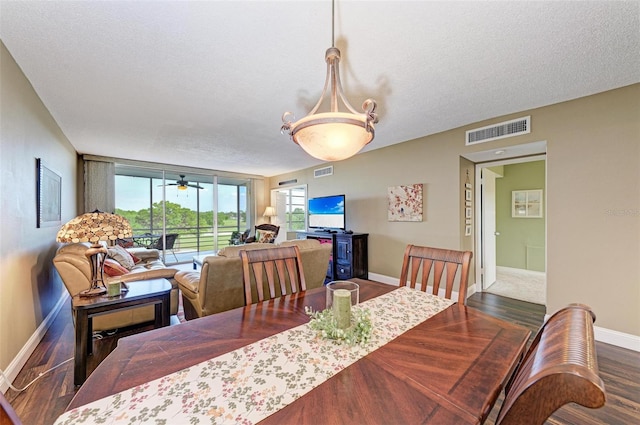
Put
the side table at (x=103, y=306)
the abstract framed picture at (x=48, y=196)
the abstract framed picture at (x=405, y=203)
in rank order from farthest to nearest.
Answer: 1. the abstract framed picture at (x=405, y=203)
2. the abstract framed picture at (x=48, y=196)
3. the side table at (x=103, y=306)

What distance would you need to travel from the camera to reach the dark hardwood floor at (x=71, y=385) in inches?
61.0

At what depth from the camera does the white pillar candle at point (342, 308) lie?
1085mm

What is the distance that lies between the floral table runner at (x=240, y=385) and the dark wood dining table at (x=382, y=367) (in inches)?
1.3

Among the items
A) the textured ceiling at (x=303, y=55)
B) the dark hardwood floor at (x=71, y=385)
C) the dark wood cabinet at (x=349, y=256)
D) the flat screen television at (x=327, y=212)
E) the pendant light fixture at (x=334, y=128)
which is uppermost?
the textured ceiling at (x=303, y=55)

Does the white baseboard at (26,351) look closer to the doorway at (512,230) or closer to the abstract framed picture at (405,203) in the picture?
the abstract framed picture at (405,203)

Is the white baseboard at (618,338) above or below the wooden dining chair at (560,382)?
below

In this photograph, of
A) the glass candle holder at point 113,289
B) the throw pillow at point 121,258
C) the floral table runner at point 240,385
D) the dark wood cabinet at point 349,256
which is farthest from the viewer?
the dark wood cabinet at point 349,256

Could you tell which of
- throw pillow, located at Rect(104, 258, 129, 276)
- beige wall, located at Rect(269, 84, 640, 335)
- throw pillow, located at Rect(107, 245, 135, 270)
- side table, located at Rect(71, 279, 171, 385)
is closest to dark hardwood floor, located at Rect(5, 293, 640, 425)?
side table, located at Rect(71, 279, 171, 385)

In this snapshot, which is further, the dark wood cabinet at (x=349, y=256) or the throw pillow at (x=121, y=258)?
the dark wood cabinet at (x=349, y=256)

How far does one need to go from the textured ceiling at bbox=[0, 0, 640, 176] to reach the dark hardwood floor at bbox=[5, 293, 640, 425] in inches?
95.0

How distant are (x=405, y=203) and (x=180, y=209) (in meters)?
5.40

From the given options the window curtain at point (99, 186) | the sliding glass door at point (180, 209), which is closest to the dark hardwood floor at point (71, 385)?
the window curtain at point (99, 186)

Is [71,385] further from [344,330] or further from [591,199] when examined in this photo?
[591,199]

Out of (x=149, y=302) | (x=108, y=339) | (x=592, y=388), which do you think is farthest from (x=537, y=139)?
(x=108, y=339)
